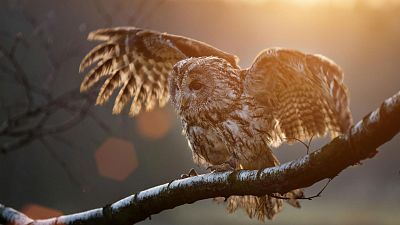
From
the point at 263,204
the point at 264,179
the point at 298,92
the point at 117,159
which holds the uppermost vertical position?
the point at 117,159

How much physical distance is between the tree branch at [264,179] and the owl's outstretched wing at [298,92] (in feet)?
1.62

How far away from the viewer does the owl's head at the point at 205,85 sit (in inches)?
126

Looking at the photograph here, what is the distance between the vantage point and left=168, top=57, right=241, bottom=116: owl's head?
3189mm

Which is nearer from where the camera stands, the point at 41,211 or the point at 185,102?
the point at 185,102

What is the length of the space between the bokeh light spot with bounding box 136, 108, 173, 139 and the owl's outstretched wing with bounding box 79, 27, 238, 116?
35.6ft

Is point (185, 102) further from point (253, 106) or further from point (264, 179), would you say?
point (264, 179)

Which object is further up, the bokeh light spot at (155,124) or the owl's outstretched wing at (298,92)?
the bokeh light spot at (155,124)

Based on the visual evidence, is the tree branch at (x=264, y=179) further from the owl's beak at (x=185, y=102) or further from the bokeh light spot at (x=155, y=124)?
the bokeh light spot at (x=155, y=124)

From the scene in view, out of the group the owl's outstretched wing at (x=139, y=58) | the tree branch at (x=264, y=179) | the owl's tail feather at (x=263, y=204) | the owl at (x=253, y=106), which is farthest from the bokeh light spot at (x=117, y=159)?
the tree branch at (x=264, y=179)

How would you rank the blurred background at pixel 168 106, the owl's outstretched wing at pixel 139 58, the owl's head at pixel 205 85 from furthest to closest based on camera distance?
the blurred background at pixel 168 106 → the owl's outstretched wing at pixel 139 58 → the owl's head at pixel 205 85

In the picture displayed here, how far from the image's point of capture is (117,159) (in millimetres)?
16016

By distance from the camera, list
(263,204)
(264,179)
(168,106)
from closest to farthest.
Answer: (264,179) → (263,204) → (168,106)

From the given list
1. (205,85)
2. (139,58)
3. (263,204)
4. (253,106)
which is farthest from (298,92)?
(139,58)

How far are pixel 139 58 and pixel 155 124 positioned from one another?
41.5 ft
